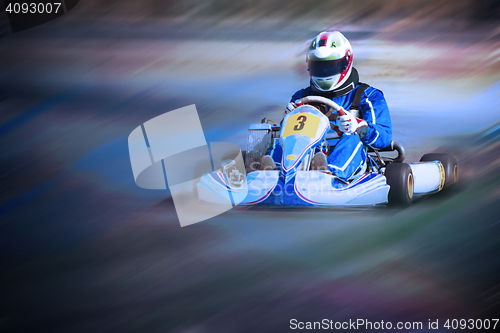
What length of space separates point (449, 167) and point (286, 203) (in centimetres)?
142

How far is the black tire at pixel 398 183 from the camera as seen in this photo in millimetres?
3035

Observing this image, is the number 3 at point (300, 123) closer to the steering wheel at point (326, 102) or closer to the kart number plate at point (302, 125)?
the kart number plate at point (302, 125)

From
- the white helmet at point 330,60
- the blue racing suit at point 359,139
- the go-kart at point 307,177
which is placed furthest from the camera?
the white helmet at point 330,60

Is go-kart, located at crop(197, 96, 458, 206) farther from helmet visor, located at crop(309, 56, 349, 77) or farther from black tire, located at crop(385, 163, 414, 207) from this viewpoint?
helmet visor, located at crop(309, 56, 349, 77)

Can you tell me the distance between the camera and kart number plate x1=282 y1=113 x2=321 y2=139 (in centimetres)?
329

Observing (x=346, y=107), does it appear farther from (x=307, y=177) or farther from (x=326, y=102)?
(x=307, y=177)

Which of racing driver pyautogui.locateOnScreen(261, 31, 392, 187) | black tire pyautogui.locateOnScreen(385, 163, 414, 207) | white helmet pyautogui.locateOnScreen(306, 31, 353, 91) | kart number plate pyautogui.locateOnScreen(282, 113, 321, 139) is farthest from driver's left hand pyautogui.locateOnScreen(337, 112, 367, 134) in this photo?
white helmet pyautogui.locateOnScreen(306, 31, 353, 91)

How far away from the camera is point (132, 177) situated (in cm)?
512

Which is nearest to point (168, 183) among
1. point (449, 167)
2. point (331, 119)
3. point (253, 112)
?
point (331, 119)

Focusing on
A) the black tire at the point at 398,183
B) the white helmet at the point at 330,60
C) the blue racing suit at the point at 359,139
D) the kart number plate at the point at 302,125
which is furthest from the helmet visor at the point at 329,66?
the black tire at the point at 398,183

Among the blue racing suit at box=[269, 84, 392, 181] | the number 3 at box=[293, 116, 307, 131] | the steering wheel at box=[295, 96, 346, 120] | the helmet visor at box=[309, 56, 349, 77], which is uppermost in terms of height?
the helmet visor at box=[309, 56, 349, 77]

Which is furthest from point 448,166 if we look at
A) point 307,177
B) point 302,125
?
point 307,177

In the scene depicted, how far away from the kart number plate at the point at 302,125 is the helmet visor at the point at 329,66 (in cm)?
49

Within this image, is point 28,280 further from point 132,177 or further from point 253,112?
point 253,112
